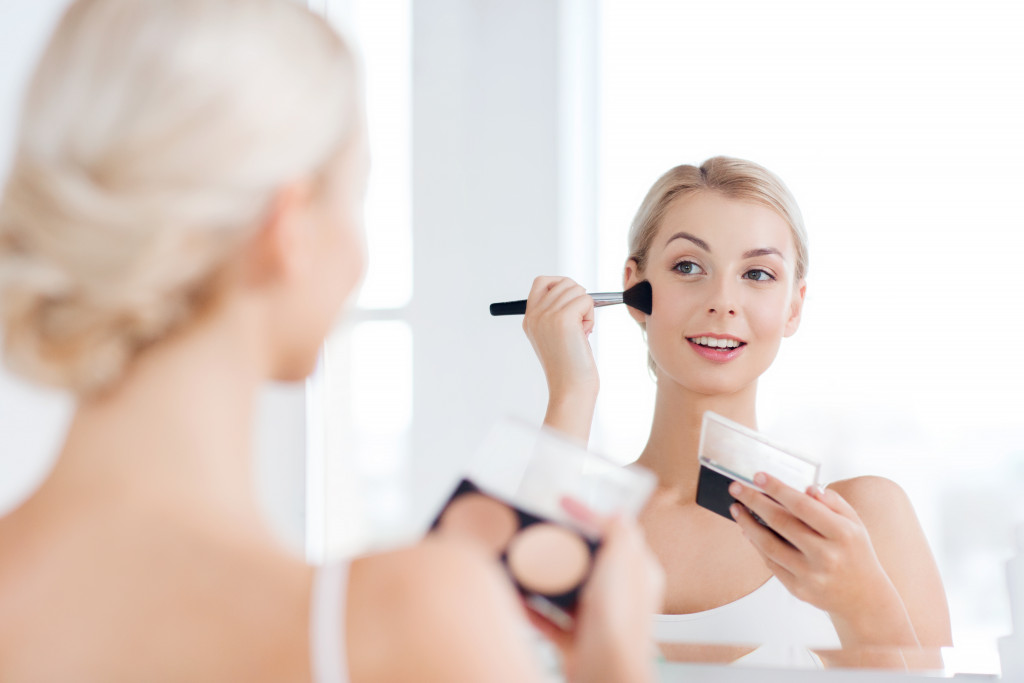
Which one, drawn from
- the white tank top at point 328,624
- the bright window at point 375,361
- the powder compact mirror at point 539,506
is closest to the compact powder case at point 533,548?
the powder compact mirror at point 539,506

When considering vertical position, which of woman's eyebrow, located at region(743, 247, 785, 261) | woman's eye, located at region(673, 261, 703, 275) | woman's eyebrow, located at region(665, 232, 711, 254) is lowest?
woman's eye, located at region(673, 261, 703, 275)

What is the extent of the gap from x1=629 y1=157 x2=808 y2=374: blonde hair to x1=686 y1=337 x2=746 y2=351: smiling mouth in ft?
0.17

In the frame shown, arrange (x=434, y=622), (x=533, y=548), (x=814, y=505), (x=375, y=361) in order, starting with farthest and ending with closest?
(x=375, y=361)
(x=814, y=505)
(x=533, y=548)
(x=434, y=622)

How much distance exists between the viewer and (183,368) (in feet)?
1.25

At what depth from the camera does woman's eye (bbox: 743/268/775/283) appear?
33.5 inches

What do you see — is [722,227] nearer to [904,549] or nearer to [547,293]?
[547,293]

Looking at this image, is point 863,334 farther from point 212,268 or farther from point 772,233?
point 212,268

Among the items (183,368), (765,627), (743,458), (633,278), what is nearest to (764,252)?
(633,278)

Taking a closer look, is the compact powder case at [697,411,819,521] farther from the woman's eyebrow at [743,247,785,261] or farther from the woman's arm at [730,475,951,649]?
the woman's eyebrow at [743,247,785,261]

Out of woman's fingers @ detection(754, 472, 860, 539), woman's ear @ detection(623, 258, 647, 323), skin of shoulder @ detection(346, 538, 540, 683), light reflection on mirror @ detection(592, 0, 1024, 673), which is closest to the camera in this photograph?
skin of shoulder @ detection(346, 538, 540, 683)

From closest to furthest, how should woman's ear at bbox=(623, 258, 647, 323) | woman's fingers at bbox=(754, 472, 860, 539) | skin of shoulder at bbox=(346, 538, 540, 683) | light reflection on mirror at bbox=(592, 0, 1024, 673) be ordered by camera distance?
1. skin of shoulder at bbox=(346, 538, 540, 683)
2. woman's fingers at bbox=(754, 472, 860, 539)
3. light reflection on mirror at bbox=(592, 0, 1024, 673)
4. woman's ear at bbox=(623, 258, 647, 323)

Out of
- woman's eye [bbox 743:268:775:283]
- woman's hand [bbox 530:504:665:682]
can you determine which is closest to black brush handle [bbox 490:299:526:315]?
woman's eye [bbox 743:268:775:283]

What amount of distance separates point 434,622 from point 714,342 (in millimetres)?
600

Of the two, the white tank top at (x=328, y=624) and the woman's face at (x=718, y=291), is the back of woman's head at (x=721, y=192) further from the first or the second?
the white tank top at (x=328, y=624)
